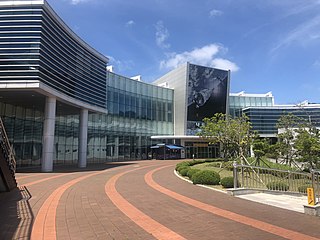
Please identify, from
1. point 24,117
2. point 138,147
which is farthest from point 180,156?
point 24,117

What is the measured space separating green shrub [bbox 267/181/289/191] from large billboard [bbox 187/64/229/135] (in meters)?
38.2

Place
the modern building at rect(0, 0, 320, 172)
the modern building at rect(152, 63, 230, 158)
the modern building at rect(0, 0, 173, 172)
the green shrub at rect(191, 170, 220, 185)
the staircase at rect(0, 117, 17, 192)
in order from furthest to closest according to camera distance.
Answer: the modern building at rect(152, 63, 230, 158), the modern building at rect(0, 0, 320, 172), the modern building at rect(0, 0, 173, 172), the green shrub at rect(191, 170, 220, 185), the staircase at rect(0, 117, 17, 192)

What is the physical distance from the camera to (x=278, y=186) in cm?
1380

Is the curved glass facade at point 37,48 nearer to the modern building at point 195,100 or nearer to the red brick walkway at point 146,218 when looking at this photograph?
the red brick walkway at point 146,218

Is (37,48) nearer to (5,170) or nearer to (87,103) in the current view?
(87,103)

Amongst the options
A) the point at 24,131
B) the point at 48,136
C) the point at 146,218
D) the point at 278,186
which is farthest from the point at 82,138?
the point at 146,218

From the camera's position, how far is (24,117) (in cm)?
3025

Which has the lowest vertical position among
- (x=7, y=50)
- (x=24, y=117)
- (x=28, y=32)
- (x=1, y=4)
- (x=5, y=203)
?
(x=5, y=203)

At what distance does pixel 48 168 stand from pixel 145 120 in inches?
1110

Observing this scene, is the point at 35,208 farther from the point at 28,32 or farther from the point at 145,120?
the point at 145,120

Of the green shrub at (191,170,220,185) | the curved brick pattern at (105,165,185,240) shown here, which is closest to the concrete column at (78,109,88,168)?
the green shrub at (191,170,220,185)

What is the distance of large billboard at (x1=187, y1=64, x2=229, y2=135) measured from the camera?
2058 inches

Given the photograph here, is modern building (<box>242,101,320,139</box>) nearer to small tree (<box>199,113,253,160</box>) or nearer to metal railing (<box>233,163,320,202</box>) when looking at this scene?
small tree (<box>199,113,253,160</box>)

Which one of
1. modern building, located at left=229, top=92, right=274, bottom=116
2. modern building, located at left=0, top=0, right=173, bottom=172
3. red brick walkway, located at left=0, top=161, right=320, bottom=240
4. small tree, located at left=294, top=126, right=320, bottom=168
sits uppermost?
modern building, located at left=229, top=92, right=274, bottom=116
